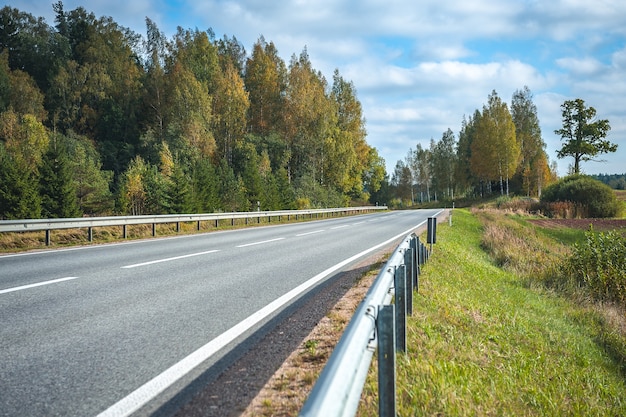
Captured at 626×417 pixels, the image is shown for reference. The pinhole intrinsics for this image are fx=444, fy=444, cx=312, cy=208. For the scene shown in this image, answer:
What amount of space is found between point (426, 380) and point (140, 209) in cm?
2630

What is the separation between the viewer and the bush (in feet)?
117

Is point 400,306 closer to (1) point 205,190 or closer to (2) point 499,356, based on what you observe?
(2) point 499,356

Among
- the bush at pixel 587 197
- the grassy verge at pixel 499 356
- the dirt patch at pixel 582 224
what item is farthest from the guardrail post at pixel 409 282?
the bush at pixel 587 197

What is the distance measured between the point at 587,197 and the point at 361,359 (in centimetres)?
4150

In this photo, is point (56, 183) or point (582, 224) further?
point (582, 224)

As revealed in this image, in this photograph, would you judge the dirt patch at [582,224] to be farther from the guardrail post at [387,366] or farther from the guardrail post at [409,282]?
the guardrail post at [387,366]

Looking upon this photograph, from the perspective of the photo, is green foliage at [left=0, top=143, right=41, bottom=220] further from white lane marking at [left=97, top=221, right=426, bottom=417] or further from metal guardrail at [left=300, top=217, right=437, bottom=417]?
metal guardrail at [left=300, top=217, right=437, bottom=417]

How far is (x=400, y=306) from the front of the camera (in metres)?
3.86

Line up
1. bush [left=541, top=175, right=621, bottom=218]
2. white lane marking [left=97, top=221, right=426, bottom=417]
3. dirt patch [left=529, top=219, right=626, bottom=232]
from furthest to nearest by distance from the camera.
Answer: bush [left=541, top=175, right=621, bottom=218] → dirt patch [left=529, top=219, right=626, bottom=232] → white lane marking [left=97, top=221, right=426, bottom=417]

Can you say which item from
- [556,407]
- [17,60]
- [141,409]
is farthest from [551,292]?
[17,60]

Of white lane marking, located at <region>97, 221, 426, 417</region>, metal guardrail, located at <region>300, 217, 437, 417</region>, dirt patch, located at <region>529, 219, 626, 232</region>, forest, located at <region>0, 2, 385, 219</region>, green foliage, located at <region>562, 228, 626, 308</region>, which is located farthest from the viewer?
forest, located at <region>0, 2, 385, 219</region>

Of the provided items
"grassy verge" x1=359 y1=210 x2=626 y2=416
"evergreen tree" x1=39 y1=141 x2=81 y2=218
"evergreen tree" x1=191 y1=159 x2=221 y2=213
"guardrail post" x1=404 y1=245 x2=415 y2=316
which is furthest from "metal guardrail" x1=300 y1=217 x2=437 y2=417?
"evergreen tree" x1=39 y1=141 x2=81 y2=218

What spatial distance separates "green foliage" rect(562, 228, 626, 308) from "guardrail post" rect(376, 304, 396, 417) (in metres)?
10.9

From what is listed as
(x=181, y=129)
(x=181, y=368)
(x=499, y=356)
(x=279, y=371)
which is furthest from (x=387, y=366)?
(x=181, y=129)
